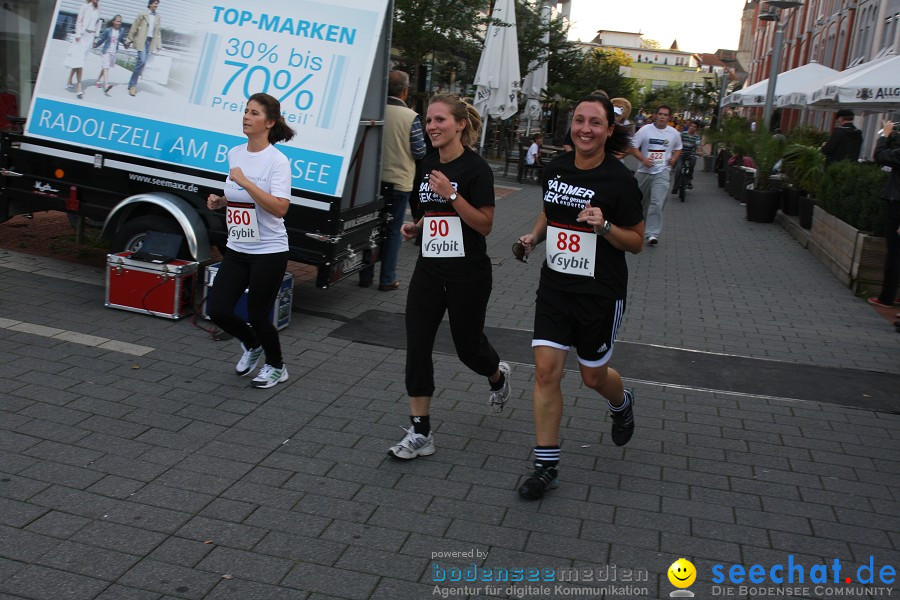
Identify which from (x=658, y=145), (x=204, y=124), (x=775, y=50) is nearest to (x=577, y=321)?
(x=204, y=124)

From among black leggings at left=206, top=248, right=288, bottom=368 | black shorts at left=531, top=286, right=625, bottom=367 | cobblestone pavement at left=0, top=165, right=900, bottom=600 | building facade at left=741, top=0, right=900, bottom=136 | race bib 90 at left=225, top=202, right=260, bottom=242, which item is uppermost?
building facade at left=741, top=0, right=900, bottom=136

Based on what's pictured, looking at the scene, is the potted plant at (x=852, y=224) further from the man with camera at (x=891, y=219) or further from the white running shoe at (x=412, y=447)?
the white running shoe at (x=412, y=447)

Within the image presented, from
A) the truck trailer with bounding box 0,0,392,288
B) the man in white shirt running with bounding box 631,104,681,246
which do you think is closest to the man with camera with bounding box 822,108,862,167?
the man in white shirt running with bounding box 631,104,681,246

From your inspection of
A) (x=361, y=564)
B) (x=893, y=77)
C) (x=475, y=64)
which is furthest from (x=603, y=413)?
(x=475, y=64)

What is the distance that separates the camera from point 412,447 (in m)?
4.93

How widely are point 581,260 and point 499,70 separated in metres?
16.0

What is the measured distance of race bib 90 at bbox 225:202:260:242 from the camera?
5715 millimetres

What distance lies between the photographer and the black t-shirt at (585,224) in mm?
4473

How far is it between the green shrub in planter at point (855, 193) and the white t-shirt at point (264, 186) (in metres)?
7.32

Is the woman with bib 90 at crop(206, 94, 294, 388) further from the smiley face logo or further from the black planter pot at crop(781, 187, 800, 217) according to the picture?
the black planter pot at crop(781, 187, 800, 217)

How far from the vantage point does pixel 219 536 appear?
155 inches

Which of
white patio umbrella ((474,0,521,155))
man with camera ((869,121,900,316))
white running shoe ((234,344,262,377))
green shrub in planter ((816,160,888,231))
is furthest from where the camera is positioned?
white patio umbrella ((474,0,521,155))

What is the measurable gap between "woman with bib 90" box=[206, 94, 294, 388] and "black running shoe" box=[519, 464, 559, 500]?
215 centimetres

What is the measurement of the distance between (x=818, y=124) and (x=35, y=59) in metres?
27.1
